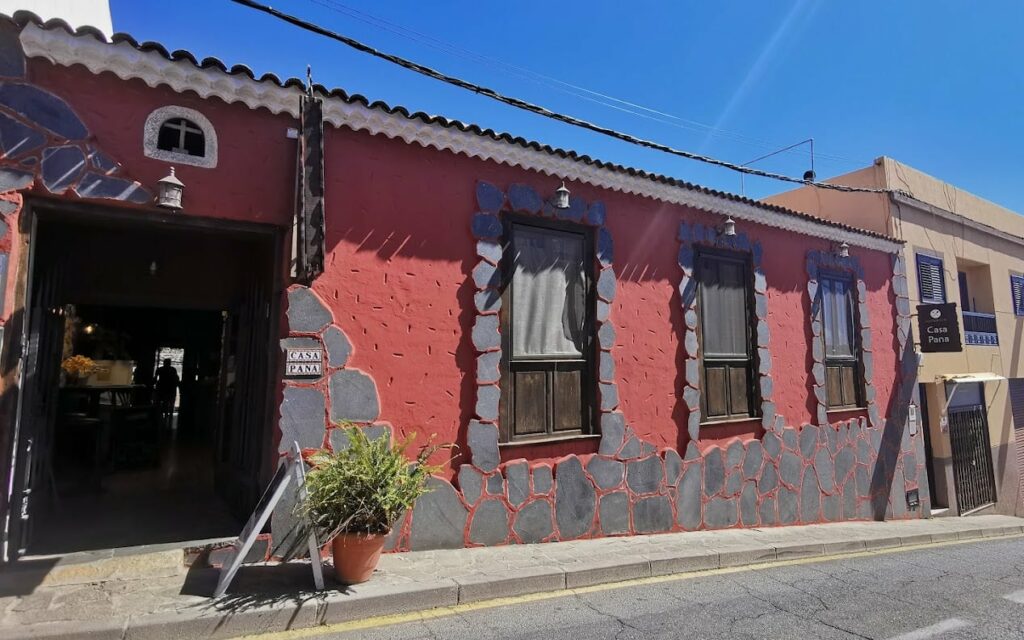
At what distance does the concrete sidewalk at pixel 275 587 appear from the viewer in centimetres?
348

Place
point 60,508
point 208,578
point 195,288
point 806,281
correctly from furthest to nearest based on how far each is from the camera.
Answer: point 806,281 < point 195,288 < point 60,508 < point 208,578

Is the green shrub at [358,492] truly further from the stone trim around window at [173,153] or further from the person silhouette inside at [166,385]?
the person silhouette inside at [166,385]

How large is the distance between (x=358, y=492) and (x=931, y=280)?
13.5m

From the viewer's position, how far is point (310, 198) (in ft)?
15.8

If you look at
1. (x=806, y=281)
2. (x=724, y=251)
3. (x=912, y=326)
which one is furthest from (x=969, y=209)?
(x=724, y=251)

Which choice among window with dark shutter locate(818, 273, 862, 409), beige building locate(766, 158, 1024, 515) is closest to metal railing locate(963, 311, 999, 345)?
beige building locate(766, 158, 1024, 515)

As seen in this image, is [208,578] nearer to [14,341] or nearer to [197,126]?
[14,341]

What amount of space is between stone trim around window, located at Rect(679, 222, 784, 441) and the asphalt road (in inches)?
99.4

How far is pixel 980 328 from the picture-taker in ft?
44.3

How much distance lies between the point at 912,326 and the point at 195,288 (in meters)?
13.4

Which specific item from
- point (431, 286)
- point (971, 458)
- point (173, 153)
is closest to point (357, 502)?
point (431, 286)

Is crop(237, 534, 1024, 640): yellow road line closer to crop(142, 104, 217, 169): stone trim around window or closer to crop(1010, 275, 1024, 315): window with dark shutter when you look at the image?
crop(142, 104, 217, 169): stone trim around window

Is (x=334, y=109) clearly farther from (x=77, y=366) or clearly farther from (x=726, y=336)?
(x=77, y=366)

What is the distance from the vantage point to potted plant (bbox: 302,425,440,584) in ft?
13.5
